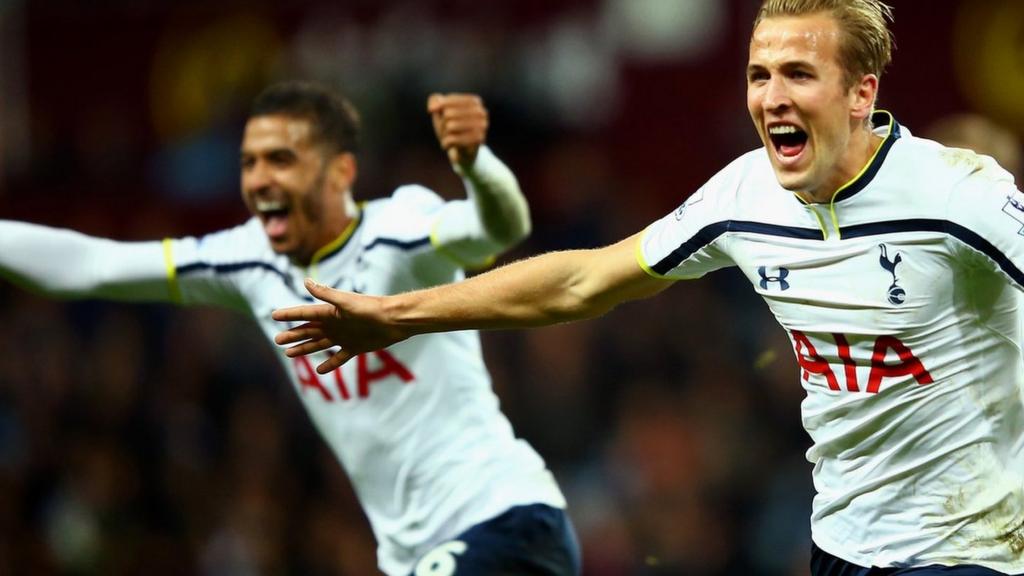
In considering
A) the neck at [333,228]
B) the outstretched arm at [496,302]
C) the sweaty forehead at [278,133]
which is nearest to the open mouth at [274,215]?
the neck at [333,228]

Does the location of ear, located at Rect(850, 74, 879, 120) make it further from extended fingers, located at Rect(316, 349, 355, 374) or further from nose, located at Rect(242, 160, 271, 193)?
nose, located at Rect(242, 160, 271, 193)

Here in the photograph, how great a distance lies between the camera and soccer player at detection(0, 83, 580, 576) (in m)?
5.58

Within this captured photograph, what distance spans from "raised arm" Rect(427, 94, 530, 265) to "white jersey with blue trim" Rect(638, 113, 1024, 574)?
1248mm

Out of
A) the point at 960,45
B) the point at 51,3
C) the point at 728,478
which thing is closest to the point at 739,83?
the point at 960,45

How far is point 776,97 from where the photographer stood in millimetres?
4133

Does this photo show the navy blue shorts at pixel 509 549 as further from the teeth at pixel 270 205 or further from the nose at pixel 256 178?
the nose at pixel 256 178

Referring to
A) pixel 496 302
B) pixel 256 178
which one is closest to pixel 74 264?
pixel 256 178

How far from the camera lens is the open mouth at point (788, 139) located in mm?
4137

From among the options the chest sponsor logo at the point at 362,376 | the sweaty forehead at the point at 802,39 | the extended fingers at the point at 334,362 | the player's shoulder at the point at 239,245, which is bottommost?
the chest sponsor logo at the point at 362,376

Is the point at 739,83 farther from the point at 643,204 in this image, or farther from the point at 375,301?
the point at 375,301

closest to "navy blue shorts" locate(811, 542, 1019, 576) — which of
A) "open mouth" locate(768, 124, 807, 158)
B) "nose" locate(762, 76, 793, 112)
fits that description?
"open mouth" locate(768, 124, 807, 158)

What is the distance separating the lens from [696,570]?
358 inches

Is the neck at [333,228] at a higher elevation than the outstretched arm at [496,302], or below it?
higher

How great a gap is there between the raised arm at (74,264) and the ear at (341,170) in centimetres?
69
